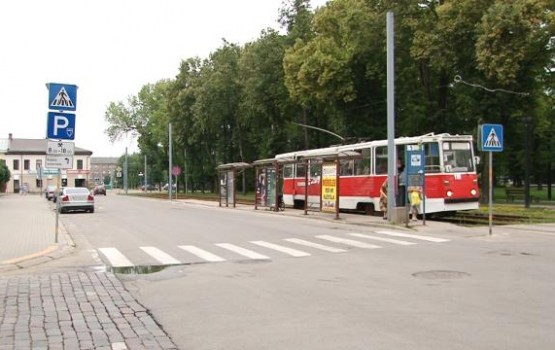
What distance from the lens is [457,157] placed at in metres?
23.2

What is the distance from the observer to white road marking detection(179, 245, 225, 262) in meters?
12.9

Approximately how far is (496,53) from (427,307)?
2744 centimetres

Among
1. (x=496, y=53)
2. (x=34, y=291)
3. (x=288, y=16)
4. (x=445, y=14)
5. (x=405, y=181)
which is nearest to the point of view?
(x=34, y=291)

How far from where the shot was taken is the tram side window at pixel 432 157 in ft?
75.5

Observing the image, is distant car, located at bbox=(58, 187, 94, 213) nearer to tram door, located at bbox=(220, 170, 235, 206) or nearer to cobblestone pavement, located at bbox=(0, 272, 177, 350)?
tram door, located at bbox=(220, 170, 235, 206)

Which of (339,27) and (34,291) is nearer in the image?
(34,291)

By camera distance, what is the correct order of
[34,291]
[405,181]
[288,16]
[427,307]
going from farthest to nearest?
[288,16] < [405,181] < [34,291] < [427,307]

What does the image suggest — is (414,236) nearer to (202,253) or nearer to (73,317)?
(202,253)

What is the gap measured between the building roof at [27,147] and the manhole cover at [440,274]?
5039 inches

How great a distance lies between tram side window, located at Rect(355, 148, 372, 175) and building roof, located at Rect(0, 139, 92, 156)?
371 ft

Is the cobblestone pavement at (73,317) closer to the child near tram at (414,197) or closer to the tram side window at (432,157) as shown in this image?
the child near tram at (414,197)

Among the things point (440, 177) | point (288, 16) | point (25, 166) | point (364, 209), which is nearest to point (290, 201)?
point (364, 209)

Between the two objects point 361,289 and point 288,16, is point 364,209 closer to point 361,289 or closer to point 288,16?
point 361,289

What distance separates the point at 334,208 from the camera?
992 inches
